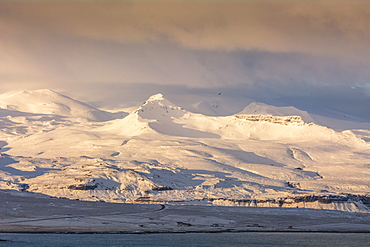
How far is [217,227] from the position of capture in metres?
137

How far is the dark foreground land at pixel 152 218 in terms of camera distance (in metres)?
132

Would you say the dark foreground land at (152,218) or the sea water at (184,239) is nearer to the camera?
the sea water at (184,239)

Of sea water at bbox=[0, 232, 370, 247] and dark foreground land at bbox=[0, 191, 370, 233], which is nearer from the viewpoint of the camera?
sea water at bbox=[0, 232, 370, 247]

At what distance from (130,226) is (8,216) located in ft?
86.9

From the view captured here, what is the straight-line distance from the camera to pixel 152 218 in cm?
14625

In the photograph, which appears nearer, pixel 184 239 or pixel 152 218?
pixel 184 239

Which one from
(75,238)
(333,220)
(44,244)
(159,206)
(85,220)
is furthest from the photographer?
(159,206)

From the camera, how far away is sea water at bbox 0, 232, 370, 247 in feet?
372

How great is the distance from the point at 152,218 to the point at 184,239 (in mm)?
26781

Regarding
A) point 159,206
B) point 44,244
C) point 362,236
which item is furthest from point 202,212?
point 44,244

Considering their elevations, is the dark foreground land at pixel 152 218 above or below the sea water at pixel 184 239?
above

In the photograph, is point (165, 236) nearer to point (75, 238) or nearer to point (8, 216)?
point (75, 238)

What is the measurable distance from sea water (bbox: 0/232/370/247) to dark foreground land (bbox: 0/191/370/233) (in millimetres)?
4939

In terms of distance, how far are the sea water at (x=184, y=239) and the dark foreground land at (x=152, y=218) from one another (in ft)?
16.2
